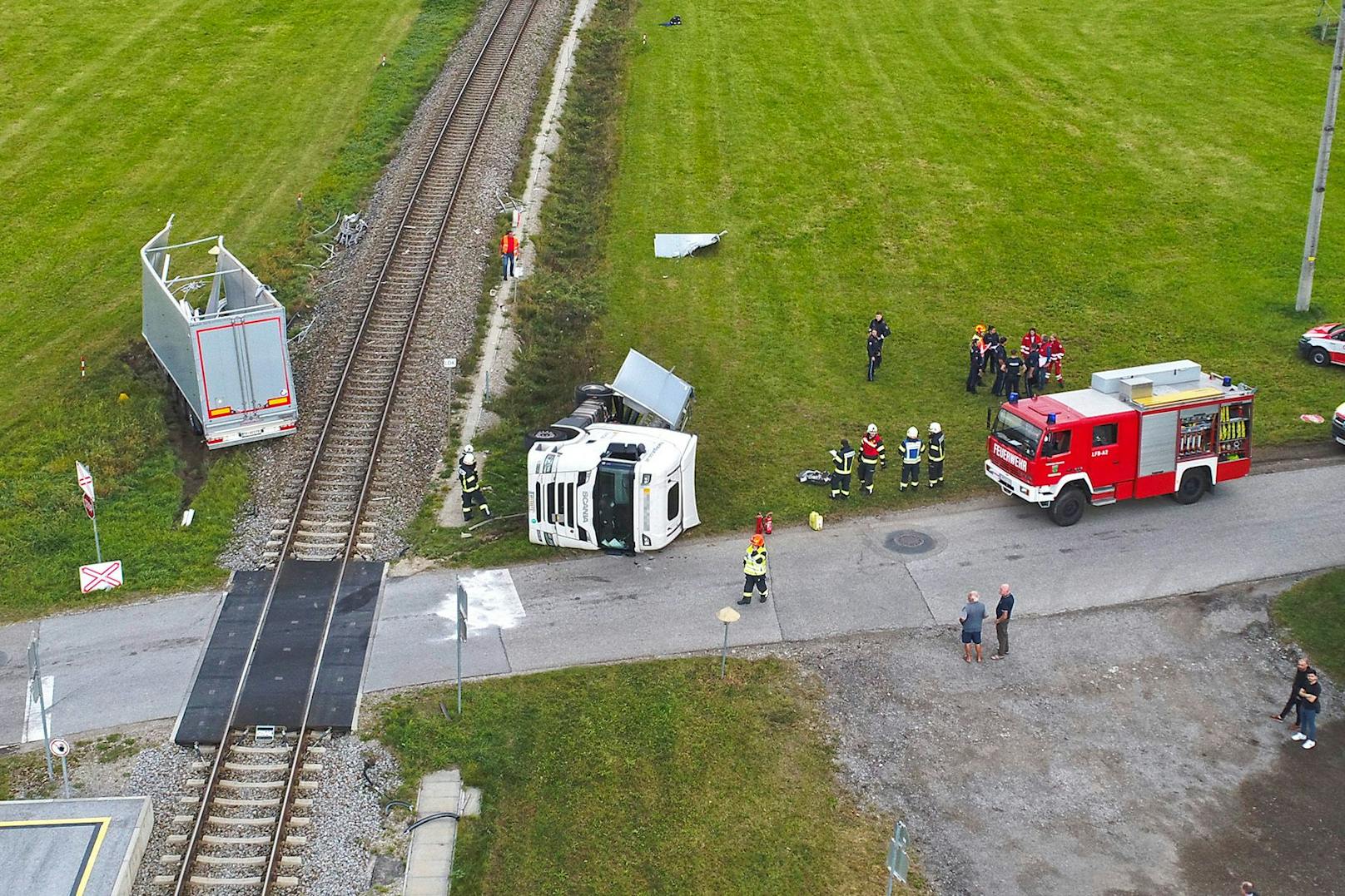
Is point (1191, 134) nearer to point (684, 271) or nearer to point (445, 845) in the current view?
point (684, 271)

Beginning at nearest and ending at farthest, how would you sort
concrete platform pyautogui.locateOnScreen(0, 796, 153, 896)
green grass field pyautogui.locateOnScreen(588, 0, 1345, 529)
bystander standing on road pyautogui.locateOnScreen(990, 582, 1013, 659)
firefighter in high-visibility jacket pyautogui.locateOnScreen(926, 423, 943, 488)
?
concrete platform pyautogui.locateOnScreen(0, 796, 153, 896)
bystander standing on road pyautogui.locateOnScreen(990, 582, 1013, 659)
firefighter in high-visibility jacket pyautogui.locateOnScreen(926, 423, 943, 488)
green grass field pyautogui.locateOnScreen(588, 0, 1345, 529)

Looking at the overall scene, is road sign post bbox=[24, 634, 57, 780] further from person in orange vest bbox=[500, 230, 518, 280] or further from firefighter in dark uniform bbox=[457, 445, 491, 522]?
person in orange vest bbox=[500, 230, 518, 280]

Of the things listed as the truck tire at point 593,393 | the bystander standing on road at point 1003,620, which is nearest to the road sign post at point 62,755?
the truck tire at point 593,393

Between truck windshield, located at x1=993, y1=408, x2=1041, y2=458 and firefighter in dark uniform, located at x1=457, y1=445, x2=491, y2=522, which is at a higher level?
truck windshield, located at x1=993, y1=408, x2=1041, y2=458

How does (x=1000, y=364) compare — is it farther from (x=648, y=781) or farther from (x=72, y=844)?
(x=72, y=844)

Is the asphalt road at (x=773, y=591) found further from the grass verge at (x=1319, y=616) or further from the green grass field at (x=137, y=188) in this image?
the green grass field at (x=137, y=188)

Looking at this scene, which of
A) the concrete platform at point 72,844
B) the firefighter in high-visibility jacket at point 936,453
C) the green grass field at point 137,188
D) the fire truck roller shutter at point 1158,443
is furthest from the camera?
the firefighter in high-visibility jacket at point 936,453

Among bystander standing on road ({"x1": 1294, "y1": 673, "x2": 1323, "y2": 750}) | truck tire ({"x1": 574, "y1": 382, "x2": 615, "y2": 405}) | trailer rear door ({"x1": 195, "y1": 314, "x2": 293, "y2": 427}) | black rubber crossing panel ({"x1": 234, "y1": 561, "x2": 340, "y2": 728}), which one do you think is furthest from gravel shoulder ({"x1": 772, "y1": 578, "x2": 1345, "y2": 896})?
trailer rear door ({"x1": 195, "y1": 314, "x2": 293, "y2": 427})
